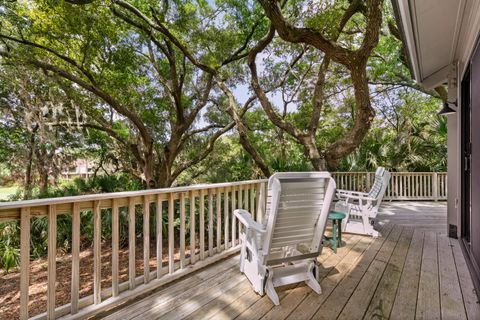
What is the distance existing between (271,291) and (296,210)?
2.32 ft

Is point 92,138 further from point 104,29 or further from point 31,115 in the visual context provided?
point 104,29

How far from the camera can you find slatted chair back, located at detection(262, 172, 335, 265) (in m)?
2.01

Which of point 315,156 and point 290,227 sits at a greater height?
point 315,156

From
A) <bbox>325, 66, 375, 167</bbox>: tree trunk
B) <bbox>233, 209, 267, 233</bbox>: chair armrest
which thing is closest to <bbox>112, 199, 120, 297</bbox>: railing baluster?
<bbox>233, 209, 267, 233</bbox>: chair armrest

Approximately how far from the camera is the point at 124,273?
4.50 metres

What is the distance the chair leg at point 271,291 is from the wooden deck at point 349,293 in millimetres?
45

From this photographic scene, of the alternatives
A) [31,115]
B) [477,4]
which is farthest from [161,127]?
[477,4]

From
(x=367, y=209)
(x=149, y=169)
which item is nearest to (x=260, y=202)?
(x=367, y=209)

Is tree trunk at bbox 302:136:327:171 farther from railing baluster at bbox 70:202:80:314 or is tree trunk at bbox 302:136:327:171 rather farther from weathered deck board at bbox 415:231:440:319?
railing baluster at bbox 70:202:80:314

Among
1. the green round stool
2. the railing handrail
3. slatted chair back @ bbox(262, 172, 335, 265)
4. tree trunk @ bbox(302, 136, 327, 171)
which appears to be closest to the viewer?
the railing handrail

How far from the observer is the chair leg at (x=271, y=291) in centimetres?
205

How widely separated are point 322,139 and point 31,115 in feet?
32.5

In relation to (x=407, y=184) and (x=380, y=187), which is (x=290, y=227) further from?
(x=407, y=184)

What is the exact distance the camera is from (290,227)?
2129mm
